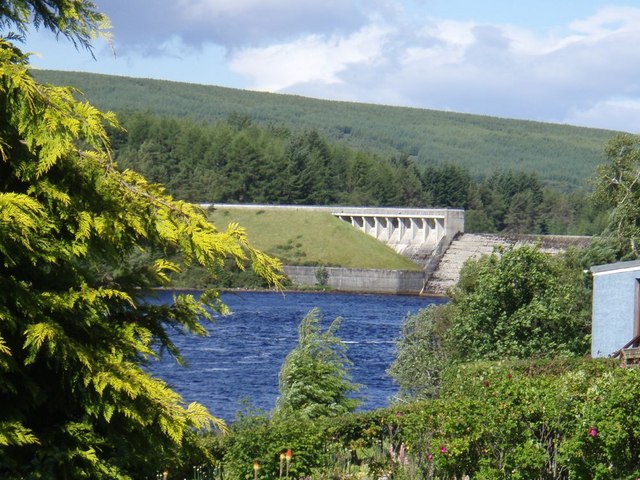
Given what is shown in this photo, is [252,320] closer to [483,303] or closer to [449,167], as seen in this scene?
[483,303]

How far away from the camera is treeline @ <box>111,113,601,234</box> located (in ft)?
483

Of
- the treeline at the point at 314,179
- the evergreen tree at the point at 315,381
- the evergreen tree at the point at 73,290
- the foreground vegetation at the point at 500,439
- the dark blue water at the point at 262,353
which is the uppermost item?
the treeline at the point at 314,179

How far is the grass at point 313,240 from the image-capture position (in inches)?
4717

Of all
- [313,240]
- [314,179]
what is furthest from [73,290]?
[314,179]

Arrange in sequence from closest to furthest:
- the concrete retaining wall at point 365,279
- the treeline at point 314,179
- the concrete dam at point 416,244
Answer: the concrete retaining wall at point 365,279, the concrete dam at point 416,244, the treeline at point 314,179

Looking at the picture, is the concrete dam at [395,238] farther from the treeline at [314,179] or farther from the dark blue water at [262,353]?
the dark blue water at [262,353]

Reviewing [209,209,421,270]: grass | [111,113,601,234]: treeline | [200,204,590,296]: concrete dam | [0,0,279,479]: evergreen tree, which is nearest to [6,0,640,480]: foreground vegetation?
[0,0,279,479]: evergreen tree

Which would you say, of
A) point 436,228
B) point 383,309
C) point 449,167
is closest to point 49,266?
point 383,309

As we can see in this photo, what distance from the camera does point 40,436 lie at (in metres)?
7.68

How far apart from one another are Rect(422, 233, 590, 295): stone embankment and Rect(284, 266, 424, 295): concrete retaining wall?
1636 millimetres

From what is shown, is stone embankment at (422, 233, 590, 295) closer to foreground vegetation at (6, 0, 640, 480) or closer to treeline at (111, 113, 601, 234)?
treeline at (111, 113, 601, 234)

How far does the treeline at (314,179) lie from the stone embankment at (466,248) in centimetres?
2707

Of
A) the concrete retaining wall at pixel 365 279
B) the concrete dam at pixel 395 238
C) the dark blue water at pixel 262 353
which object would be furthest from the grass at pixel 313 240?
the dark blue water at pixel 262 353

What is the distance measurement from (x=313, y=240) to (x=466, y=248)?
18.4m
